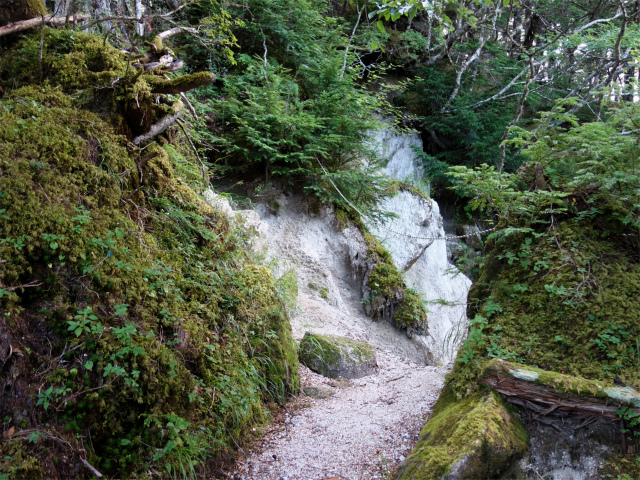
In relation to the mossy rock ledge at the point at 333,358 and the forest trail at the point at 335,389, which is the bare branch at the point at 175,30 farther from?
the mossy rock ledge at the point at 333,358

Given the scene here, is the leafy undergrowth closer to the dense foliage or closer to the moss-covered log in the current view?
the dense foliage

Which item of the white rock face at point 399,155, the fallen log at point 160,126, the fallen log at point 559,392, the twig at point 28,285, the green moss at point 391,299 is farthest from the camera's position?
the white rock face at point 399,155

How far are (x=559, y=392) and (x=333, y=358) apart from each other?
3283 mm

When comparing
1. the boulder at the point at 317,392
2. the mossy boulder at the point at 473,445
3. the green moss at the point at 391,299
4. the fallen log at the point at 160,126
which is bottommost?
the green moss at the point at 391,299

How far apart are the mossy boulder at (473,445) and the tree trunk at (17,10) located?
5.76 meters

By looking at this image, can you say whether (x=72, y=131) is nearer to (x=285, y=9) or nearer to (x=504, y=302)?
(x=504, y=302)

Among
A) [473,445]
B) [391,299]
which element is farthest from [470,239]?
[473,445]

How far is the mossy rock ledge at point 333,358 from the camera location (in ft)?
18.4

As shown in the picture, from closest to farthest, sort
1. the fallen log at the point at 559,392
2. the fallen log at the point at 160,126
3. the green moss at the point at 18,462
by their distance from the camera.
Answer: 1. the green moss at the point at 18,462
2. the fallen log at the point at 559,392
3. the fallen log at the point at 160,126

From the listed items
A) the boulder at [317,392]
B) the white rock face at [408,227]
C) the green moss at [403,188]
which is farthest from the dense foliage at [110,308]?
the green moss at [403,188]

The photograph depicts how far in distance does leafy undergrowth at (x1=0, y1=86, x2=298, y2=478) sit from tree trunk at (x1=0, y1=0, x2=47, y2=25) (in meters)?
1.18

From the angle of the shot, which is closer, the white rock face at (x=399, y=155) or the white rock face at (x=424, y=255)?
the white rock face at (x=424, y=255)

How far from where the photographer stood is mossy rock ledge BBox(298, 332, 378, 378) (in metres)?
5.62

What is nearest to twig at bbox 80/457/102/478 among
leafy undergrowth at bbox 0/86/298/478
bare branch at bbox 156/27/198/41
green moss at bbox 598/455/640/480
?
leafy undergrowth at bbox 0/86/298/478
